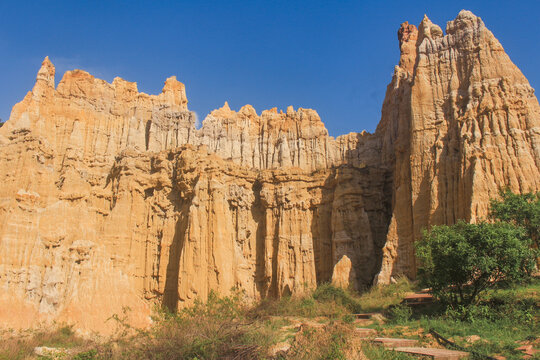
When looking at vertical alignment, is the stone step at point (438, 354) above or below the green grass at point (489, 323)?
below

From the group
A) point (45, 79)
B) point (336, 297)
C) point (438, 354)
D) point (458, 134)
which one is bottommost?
point (438, 354)

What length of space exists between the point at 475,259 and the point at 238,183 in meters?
26.2

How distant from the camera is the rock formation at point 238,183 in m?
28.2

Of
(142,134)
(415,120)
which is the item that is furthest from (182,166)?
(415,120)

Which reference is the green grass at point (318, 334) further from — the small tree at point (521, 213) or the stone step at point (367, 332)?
the small tree at point (521, 213)

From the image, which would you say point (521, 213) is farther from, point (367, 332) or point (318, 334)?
point (318, 334)

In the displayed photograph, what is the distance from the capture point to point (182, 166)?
1515 inches

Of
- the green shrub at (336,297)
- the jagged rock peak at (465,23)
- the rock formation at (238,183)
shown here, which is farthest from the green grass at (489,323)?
the jagged rock peak at (465,23)

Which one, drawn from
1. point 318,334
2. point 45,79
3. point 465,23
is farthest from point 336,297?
point 45,79

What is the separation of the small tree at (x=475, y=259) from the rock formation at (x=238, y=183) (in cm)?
834

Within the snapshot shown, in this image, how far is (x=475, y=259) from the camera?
53.2 ft

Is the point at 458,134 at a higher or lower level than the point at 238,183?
higher

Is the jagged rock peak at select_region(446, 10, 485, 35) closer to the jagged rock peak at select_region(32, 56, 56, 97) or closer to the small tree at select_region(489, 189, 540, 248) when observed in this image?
the small tree at select_region(489, 189, 540, 248)

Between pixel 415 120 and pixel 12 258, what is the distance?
27.5 metres
